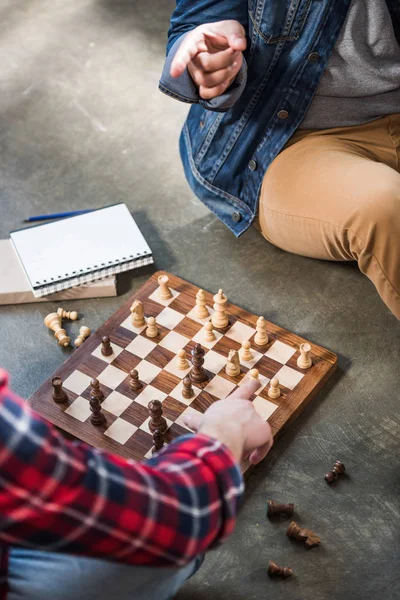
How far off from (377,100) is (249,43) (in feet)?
1.14

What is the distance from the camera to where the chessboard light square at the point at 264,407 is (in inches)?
71.5

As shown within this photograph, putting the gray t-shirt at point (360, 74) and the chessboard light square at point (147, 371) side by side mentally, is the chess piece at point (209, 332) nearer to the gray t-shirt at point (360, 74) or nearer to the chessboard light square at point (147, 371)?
the chessboard light square at point (147, 371)

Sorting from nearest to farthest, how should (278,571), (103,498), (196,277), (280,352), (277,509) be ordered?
(103,498)
(278,571)
(277,509)
(280,352)
(196,277)

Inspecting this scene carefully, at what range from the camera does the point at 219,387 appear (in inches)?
74.3

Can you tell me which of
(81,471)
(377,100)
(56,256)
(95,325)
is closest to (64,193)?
(56,256)

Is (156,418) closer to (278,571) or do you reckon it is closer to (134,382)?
(134,382)

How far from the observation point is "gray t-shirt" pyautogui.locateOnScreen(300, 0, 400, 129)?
1925 millimetres

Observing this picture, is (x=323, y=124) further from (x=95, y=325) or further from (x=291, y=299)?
(x=95, y=325)

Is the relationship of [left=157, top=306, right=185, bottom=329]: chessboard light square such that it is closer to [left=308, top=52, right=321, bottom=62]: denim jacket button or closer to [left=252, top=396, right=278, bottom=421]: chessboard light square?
[left=252, top=396, right=278, bottom=421]: chessboard light square

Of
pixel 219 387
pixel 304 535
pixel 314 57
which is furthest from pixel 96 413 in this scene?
pixel 314 57

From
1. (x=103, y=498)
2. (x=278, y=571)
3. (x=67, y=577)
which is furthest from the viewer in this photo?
(x=278, y=571)

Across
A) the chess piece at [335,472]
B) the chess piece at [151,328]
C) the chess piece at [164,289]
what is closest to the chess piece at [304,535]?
the chess piece at [335,472]

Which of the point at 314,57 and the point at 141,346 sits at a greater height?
the point at 314,57

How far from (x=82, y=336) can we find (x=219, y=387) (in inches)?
15.2
